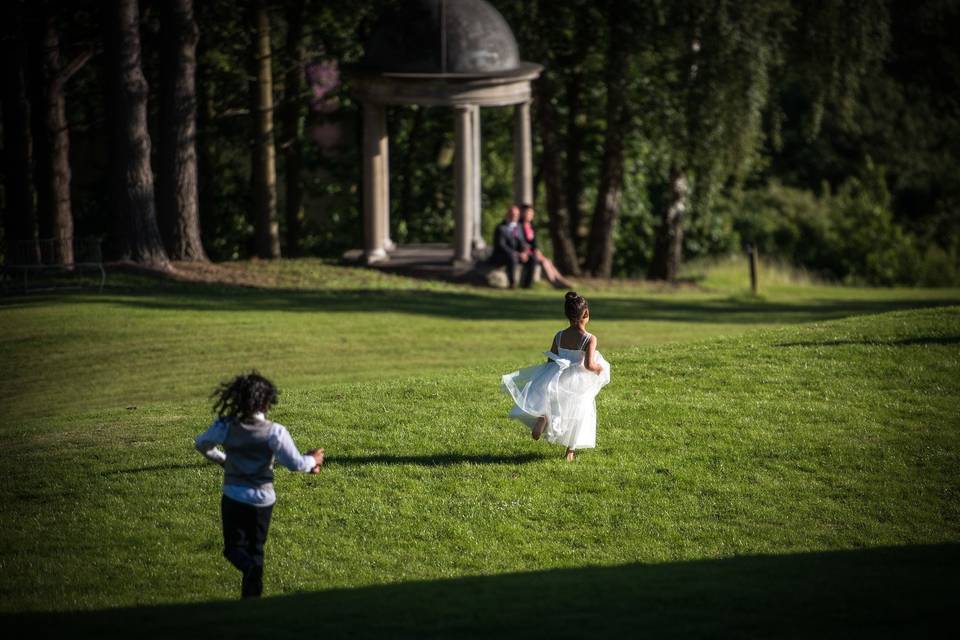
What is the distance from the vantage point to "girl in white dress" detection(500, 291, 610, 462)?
1154 cm

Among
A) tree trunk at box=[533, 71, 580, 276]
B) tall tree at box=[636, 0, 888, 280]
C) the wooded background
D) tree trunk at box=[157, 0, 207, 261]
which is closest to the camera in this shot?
tree trunk at box=[157, 0, 207, 261]

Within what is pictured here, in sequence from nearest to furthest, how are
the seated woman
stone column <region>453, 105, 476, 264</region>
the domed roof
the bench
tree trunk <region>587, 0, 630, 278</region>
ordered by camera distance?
1. the bench
2. the seated woman
3. the domed roof
4. stone column <region>453, 105, 476, 264</region>
5. tree trunk <region>587, 0, 630, 278</region>

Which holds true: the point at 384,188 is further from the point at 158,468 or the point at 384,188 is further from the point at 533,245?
the point at 158,468

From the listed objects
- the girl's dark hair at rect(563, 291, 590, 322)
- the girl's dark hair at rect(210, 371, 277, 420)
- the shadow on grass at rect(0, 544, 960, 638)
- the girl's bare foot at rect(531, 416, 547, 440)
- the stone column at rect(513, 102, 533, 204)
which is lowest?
the shadow on grass at rect(0, 544, 960, 638)

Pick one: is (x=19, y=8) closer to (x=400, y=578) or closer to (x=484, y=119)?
(x=484, y=119)

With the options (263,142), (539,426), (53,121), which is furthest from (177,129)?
(539,426)

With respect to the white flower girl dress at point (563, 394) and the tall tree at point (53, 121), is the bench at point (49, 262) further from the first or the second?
the white flower girl dress at point (563, 394)

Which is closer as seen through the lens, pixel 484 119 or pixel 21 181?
pixel 21 181

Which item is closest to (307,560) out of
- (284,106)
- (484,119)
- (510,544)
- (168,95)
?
(510,544)

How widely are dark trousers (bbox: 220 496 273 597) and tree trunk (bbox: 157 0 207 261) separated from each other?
63.0 ft

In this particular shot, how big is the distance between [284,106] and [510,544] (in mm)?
26122

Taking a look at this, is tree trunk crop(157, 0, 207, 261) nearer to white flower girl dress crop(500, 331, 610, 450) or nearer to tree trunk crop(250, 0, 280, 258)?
tree trunk crop(250, 0, 280, 258)

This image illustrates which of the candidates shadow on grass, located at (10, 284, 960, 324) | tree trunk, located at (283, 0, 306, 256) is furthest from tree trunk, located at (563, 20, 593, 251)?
shadow on grass, located at (10, 284, 960, 324)

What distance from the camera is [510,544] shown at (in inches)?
403
